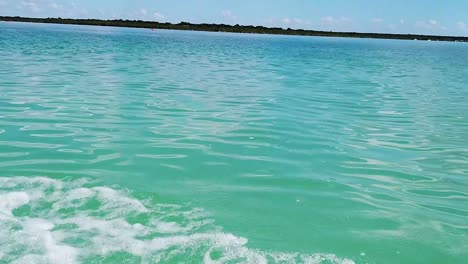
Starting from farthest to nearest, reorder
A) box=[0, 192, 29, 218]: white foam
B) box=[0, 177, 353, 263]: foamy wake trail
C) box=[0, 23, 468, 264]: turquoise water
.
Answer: box=[0, 192, 29, 218]: white foam, box=[0, 23, 468, 264]: turquoise water, box=[0, 177, 353, 263]: foamy wake trail

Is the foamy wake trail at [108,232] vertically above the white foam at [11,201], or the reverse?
the white foam at [11,201]

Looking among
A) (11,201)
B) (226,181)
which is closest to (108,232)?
(11,201)

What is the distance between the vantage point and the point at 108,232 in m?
5.72

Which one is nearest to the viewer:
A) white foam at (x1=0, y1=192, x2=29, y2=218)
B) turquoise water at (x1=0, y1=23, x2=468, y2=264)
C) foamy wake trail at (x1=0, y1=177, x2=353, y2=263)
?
foamy wake trail at (x1=0, y1=177, x2=353, y2=263)

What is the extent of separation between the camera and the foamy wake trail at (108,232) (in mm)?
5211

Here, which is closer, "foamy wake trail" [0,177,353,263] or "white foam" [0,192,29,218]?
"foamy wake trail" [0,177,353,263]

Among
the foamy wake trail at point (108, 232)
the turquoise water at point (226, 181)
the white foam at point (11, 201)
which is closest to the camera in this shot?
the foamy wake trail at point (108, 232)

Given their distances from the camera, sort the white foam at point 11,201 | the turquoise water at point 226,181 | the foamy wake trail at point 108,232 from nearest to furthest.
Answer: the foamy wake trail at point 108,232 → the turquoise water at point 226,181 → the white foam at point 11,201

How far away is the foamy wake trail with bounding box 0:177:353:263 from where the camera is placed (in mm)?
5211

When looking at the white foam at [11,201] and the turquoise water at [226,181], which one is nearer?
the turquoise water at [226,181]

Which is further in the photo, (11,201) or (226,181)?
(226,181)

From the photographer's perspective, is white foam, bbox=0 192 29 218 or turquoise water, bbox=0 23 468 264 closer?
turquoise water, bbox=0 23 468 264

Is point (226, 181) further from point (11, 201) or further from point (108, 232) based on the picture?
point (11, 201)

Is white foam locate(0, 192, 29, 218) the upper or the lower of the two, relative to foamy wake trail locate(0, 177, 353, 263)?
upper
